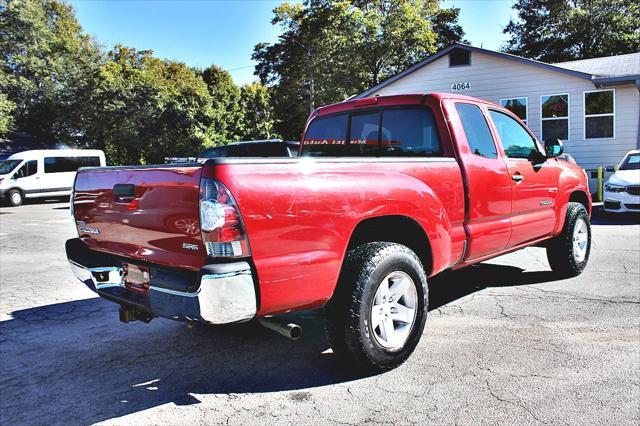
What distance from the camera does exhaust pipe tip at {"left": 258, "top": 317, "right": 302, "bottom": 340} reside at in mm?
2990

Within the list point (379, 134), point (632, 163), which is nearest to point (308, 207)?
point (379, 134)

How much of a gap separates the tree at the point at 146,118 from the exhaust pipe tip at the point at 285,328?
24303 mm

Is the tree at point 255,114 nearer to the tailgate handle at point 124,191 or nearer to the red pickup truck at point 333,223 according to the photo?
the red pickup truck at point 333,223

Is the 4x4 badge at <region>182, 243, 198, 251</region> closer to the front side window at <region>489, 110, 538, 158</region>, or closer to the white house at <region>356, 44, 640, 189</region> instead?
the front side window at <region>489, 110, 538, 158</region>

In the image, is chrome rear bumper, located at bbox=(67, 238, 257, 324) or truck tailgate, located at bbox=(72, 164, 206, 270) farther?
truck tailgate, located at bbox=(72, 164, 206, 270)

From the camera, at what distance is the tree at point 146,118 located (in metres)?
27.1

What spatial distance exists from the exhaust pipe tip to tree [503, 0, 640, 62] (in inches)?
1342

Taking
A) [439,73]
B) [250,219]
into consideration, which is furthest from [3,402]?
[439,73]

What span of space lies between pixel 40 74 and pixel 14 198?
1463 centimetres

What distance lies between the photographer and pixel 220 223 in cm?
268

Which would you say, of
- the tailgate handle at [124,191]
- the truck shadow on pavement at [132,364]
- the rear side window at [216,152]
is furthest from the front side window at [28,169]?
the tailgate handle at [124,191]

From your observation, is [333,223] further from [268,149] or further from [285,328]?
[268,149]

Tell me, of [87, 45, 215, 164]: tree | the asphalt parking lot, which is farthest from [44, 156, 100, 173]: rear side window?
the asphalt parking lot

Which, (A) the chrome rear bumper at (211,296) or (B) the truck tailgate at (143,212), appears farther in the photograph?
(B) the truck tailgate at (143,212)
